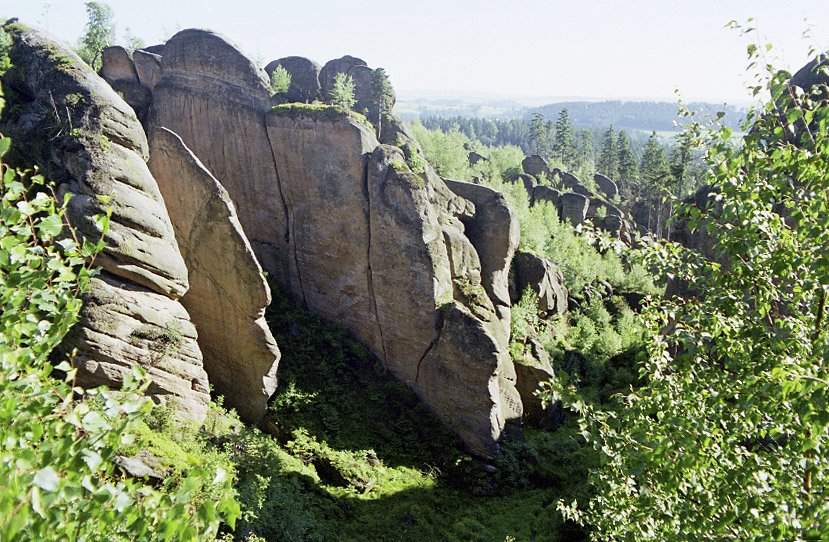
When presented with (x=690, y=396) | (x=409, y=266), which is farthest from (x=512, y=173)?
(x=690, y=396)

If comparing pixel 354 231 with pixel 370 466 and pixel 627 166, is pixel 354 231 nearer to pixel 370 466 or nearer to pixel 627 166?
pixel 370 466

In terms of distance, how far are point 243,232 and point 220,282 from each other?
4206 millimetres

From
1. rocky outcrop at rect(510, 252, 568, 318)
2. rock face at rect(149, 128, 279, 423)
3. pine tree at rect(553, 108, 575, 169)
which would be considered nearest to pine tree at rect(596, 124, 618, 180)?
pine tree at rect(553, 108, 575, 169)

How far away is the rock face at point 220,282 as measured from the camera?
18844mm

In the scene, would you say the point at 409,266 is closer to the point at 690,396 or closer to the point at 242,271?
the point at 242,271

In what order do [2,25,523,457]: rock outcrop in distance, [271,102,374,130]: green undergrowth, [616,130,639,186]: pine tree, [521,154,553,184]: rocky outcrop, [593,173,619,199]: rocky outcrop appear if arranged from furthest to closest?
1. [616,130,639,186]: pine tree
2. [593,173,619,199]: rocky outcrop
3. [521,154,553,184]: rocky outcrop
4. [271,102,374,130]: green undergrowth
5. [2,25,523,457]: rock outcrop in distance

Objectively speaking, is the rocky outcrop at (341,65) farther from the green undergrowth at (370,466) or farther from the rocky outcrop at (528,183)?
the green undergrowth at (370,466)

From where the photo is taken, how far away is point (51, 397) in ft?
14.4

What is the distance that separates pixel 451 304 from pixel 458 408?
16.3 ft

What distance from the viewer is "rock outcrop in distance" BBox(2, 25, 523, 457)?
15.6 m

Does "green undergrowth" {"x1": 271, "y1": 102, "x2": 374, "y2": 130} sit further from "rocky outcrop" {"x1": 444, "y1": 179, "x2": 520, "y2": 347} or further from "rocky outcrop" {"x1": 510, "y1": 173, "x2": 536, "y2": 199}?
"rocky outcrop" {"x1": 510, "y1": 173, "x2": 536, "y2": 199}

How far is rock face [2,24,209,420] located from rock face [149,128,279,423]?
1821mm

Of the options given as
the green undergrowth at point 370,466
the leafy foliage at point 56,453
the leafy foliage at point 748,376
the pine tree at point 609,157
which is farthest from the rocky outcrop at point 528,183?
the leafy foliage at point 56,453

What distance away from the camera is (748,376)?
19.0 ft
